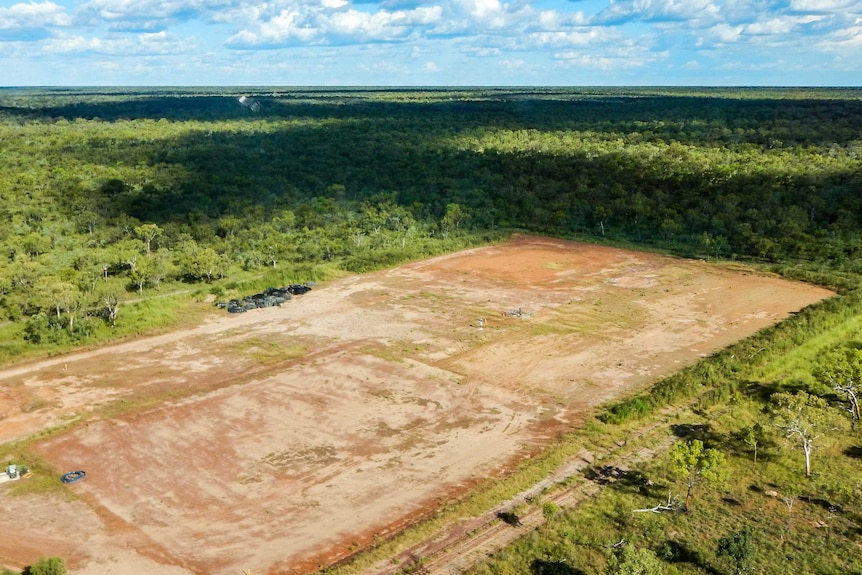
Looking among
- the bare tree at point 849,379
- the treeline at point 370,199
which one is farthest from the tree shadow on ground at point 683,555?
the treeline at point 370,199

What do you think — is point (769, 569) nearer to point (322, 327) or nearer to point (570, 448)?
point (570, 448)

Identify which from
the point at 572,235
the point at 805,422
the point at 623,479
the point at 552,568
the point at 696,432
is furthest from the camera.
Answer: the point at 572,235

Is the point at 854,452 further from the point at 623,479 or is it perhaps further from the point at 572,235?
the point at 572,235

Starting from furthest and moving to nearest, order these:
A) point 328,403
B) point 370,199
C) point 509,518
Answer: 1. point 370,199
2. point 328,403
3. point 509,518

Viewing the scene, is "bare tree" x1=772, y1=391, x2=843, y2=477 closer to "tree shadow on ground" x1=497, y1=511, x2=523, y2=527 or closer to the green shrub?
"tree shadow on ground" x1=497, y1=511, x2=523, y2=527

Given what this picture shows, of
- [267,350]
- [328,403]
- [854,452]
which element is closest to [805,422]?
[854,452]

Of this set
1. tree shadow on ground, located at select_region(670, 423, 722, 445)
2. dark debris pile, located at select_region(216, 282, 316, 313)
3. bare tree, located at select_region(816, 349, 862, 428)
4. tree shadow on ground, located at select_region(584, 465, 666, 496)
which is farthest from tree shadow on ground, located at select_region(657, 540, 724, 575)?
dark debris pile, located at select_region(216, 282, 316, 313)
